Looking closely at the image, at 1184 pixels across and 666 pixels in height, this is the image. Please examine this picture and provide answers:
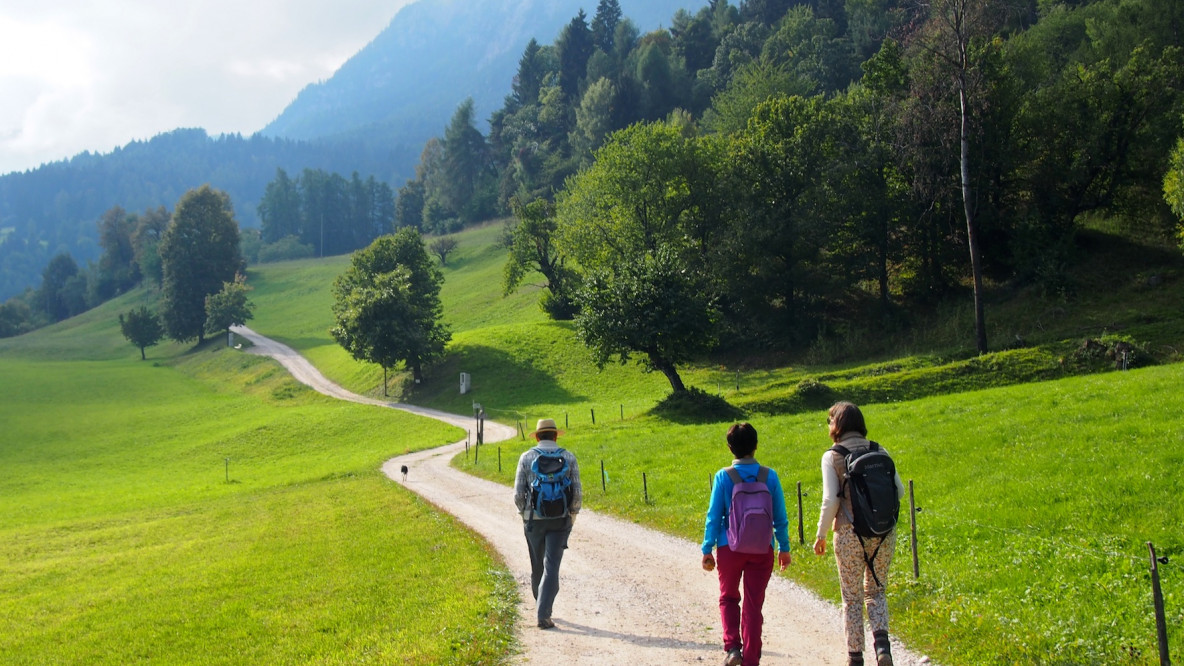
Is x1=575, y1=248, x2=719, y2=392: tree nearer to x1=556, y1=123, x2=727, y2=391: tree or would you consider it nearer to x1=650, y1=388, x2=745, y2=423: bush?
x1=650, y1=388, x2=745, y2=423: bush

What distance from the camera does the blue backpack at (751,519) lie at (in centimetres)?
827

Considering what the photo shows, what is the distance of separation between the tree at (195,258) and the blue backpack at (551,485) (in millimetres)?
114979

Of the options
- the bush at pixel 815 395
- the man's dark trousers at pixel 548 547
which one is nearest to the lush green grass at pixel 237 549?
the man's dark trousers at pixel 548 547

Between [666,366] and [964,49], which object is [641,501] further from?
[964,49]

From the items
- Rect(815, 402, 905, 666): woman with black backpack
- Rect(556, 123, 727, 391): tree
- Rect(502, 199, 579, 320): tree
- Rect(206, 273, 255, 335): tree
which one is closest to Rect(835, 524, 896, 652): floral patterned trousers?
Rect(815, 402, 905, 666): woman with black backpack

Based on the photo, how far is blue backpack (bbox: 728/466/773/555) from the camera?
827 centimetres


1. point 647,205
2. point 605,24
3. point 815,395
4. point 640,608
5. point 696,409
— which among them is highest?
point 605,24

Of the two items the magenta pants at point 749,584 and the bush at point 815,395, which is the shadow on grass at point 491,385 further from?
the magenta pants at point 749,584

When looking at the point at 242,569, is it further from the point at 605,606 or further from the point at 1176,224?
the point at 1176,224

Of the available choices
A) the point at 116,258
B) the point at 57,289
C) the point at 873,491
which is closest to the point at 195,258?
the point at 116,258

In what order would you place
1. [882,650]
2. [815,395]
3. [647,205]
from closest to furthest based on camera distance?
[882,650] < [815,395] < [647,205]

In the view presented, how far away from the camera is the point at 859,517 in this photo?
25.9ft

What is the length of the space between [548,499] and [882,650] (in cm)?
465

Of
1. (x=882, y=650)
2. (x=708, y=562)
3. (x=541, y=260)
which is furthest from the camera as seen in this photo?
(x=541, y=260)
